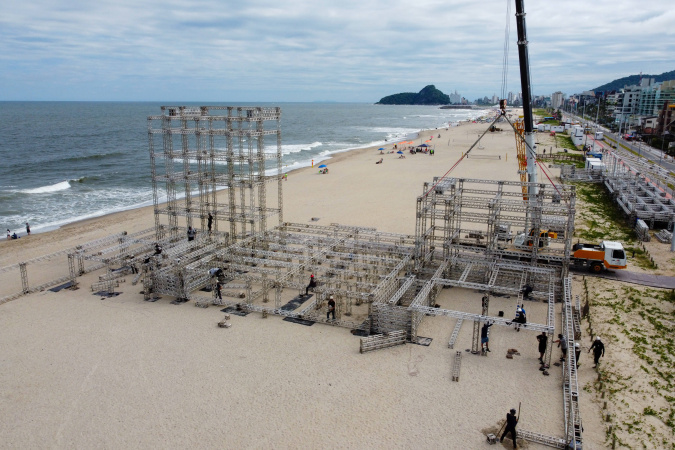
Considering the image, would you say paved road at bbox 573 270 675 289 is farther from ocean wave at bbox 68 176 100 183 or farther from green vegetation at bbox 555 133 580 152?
ocean wave at bbox 68 176 100 183

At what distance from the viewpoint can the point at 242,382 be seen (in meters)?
15.2

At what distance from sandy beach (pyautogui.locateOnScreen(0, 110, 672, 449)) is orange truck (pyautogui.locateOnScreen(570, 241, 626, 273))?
5.60 meters

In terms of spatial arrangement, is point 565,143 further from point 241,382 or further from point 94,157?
point 241,382

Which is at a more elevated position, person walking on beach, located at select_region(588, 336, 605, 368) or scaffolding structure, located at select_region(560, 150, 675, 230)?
scaffolding structure, located at select_region(560, 150, 675, 230)

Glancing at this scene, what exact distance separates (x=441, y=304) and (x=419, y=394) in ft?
23.2

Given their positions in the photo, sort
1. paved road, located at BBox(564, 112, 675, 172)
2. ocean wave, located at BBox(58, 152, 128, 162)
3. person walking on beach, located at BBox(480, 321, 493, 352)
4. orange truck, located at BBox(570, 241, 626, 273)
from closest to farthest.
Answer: person walking on beach, located at BBox(480, 321, 493, 352) < orange truck, located at BBox(570, 241, 626, 273) < paved road, located at BBox(564, 112, 675, 172) < ocean wave, located at BBox(58, 152, 128, 162)

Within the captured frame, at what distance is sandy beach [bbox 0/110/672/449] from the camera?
1291cm

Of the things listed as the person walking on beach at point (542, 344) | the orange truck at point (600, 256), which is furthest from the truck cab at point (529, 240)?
the person walking on beach at point (542, 344)

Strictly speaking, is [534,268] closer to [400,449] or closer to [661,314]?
[661,314]

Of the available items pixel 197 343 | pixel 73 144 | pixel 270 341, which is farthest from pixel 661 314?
pixel 73 144

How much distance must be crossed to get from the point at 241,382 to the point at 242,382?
0.11ft

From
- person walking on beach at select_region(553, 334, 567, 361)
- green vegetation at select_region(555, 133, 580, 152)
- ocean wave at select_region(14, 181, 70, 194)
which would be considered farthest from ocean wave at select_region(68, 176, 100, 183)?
green vegetation at select_region(555, 133, 580, 152)

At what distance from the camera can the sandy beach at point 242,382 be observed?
1291cm

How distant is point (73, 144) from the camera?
9400cm
